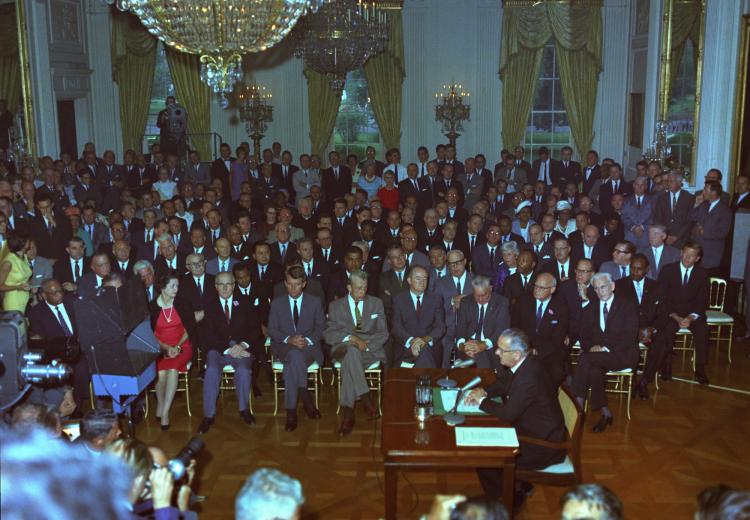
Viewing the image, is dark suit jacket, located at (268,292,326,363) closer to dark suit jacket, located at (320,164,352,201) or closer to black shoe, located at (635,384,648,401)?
black shoe, located at (635,384,648,401)

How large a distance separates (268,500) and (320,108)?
13284mm

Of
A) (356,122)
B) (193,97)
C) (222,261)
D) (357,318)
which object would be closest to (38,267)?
(222,261)

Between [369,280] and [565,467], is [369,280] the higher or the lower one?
the higher one

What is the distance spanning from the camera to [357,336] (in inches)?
276

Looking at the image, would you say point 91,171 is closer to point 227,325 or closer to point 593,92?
point 227,325

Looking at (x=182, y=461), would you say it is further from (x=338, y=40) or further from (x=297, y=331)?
(x=338, y=40)

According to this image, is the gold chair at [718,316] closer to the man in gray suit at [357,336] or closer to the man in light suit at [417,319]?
the man in light suit at [417,319]

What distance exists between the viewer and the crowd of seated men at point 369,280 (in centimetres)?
684

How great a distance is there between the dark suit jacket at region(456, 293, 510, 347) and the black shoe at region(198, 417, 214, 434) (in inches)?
90.7

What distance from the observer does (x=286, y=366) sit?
6910mm

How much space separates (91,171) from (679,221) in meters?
8.64

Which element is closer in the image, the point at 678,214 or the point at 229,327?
the point at 229,327

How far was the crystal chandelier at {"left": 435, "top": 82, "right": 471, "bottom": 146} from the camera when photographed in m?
14.9

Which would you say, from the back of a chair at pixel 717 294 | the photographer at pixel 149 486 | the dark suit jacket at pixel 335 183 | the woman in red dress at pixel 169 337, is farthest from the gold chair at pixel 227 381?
the dark suit jacket at pixel 335 183
